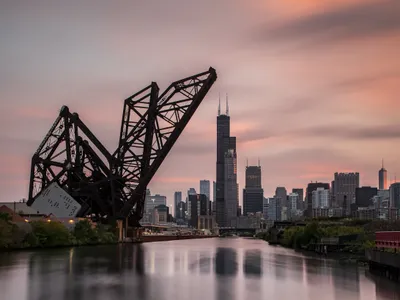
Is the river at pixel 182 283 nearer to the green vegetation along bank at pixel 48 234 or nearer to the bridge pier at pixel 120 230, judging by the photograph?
the green vegetation along bank at pixel 48 234

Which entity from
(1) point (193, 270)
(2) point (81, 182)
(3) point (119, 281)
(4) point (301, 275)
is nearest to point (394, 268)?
(4) point (301, 275)

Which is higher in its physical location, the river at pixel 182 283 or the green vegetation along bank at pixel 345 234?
the green vegetation along bank at pixel 345 234

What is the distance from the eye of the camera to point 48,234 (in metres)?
85.9

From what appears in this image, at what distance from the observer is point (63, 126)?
10894 cm

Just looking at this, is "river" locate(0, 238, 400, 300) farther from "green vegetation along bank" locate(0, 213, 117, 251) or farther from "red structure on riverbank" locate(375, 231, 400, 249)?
"green vegetation along bank" locate(0, 213, 117, 251)

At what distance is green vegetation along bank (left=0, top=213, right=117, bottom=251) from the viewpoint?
235 feet

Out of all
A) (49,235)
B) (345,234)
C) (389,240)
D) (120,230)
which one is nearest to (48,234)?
(49,235)

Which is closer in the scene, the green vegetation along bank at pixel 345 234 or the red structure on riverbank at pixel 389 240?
the red structure on riverbank at pixel 389 240

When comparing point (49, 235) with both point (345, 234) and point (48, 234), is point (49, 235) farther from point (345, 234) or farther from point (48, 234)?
point (345, 234)

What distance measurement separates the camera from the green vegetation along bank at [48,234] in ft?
235

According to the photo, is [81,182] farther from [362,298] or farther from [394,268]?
[362,298]

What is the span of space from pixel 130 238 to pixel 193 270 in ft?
233

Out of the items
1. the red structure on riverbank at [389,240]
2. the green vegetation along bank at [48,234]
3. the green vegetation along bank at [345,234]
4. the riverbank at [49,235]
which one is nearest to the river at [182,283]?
the red structure on riverbank at [389,240]

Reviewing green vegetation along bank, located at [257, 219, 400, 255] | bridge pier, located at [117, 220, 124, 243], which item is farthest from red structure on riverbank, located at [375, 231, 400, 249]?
bridge pier, located at [117, 220, 124, 243]
